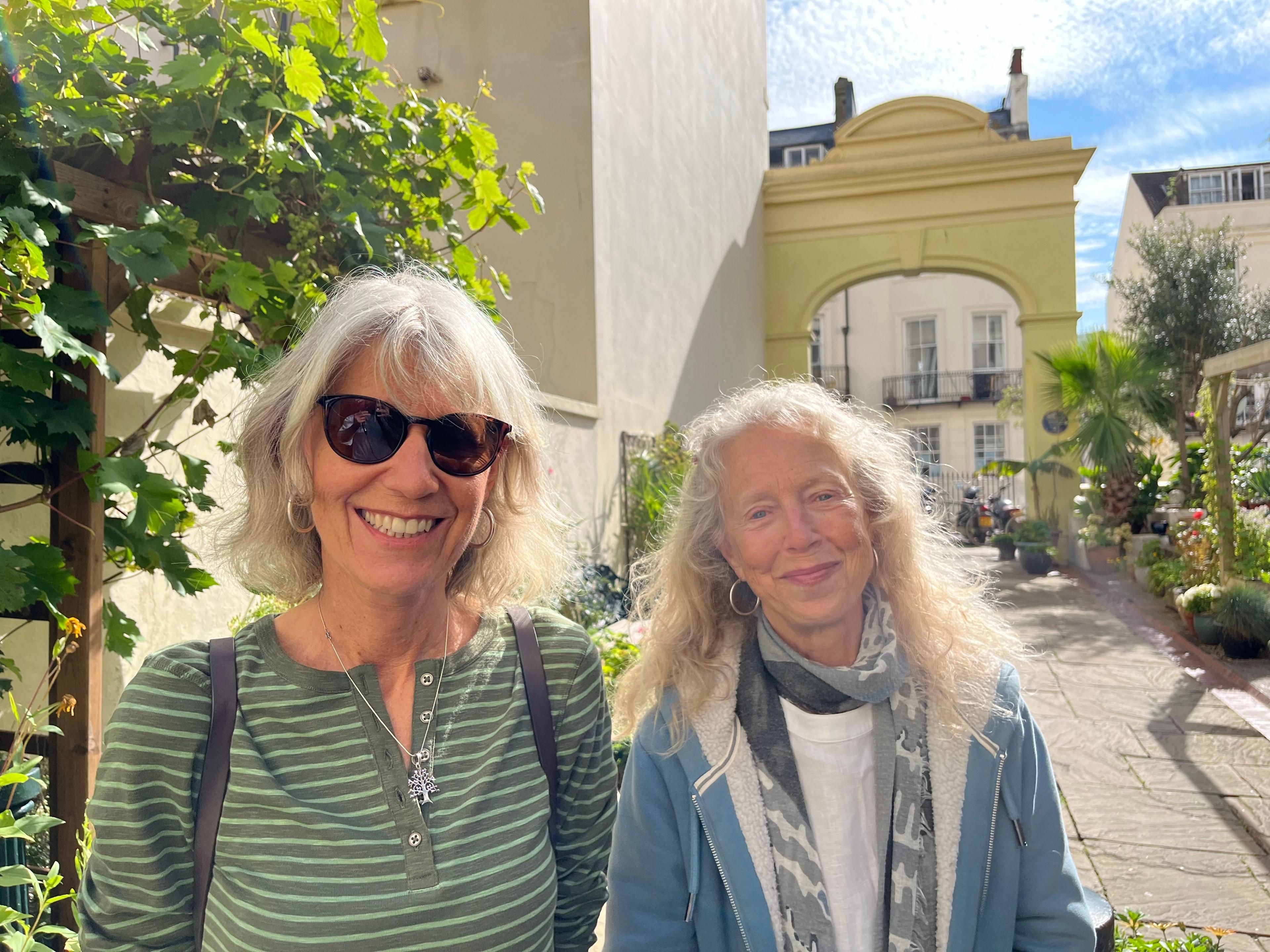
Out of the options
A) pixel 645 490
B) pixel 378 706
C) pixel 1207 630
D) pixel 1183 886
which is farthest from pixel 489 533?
pixel 1207 630

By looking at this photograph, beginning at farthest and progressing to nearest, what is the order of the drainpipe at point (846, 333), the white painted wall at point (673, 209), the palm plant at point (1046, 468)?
1. the drainpipe at point (846, 333)
2. the palm plant at point (1046, 468)
3. the white painted wall at point (673, 209)

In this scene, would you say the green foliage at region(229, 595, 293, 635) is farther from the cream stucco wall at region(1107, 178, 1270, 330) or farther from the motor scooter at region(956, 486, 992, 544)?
the cream stucco wall at region(1107, 178, 1270, 330)

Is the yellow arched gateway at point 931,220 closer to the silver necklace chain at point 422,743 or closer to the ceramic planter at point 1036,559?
the ceramic planter at point 1036,559

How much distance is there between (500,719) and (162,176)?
1.61 meters

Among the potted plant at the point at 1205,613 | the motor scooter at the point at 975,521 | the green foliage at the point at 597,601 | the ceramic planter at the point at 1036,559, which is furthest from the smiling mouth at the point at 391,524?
the motor scooter at the point at 975,521

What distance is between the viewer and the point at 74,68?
186 centimetres

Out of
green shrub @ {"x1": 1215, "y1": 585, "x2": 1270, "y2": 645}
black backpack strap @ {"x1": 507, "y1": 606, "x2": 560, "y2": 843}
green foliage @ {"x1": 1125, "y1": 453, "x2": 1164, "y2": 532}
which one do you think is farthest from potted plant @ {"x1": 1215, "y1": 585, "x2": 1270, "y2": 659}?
black backpack strap @ {"x1": 507, "y1": 606, "x2": 560, "y2": 843}

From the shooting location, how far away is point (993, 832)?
57.8 inches

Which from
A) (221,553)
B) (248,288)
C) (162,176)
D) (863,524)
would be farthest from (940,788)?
(162,176)

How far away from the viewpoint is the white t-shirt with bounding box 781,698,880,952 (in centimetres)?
147

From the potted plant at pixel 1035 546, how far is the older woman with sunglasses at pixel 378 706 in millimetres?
11875

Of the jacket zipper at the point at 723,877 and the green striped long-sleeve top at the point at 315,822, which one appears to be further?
the jacket zipper at the point at 723,877

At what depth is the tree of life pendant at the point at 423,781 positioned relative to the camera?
50.4 inches

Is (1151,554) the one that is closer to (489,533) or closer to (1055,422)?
(1055,422)
